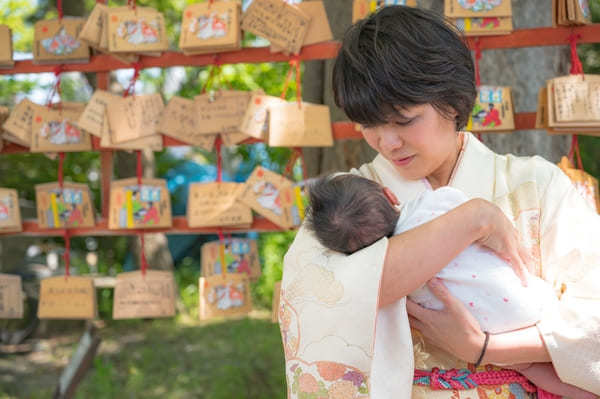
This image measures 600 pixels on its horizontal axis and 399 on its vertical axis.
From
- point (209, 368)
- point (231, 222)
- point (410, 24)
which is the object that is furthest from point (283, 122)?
point (209, 368)

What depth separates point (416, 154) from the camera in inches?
55.6

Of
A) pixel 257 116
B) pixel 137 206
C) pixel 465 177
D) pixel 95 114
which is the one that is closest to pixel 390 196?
pixel 465 177

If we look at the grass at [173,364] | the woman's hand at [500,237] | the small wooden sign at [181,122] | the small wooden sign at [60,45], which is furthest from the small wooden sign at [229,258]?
the grass at [173,364]

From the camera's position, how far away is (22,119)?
8.13 feet

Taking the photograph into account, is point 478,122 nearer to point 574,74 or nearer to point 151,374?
point 574,74

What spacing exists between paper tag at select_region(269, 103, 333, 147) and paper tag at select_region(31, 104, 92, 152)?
2.33 ft

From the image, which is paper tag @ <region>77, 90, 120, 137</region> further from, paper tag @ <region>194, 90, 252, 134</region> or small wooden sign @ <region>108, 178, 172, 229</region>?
paper tag @ <region>194, 90, 252, 134</region>

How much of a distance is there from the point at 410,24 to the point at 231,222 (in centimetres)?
118

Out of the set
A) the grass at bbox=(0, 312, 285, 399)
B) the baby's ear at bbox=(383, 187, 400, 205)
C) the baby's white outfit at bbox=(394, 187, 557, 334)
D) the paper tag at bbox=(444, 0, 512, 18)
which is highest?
the paper tag at bbox=(444, 0, 512, 18)

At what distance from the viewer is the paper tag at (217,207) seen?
7.76ft

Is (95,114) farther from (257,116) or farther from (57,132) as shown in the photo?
(257,116)

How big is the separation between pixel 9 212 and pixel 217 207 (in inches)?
30.6

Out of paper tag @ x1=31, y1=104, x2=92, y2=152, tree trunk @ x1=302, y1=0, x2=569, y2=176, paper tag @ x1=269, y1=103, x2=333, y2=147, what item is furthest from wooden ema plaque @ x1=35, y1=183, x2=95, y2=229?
tree trunk @ x1=302, y1=0, x2=569, y2=176

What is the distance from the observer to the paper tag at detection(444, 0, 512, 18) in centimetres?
207
